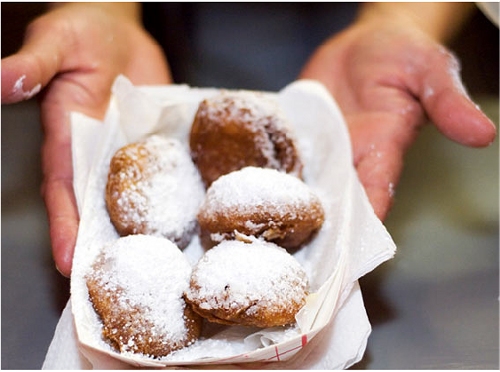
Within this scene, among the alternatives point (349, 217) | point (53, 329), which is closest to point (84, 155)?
point (53, 329)

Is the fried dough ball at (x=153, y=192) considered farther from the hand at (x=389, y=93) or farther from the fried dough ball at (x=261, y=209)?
the hand at (x=389, y=93)

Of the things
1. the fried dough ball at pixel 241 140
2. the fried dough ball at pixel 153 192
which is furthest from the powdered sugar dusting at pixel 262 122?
the fried dough ball at pixel 153 192

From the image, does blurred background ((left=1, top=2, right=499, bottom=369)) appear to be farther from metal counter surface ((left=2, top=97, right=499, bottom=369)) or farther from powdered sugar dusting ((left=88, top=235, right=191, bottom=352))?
powdered sugar dusting ((left=88, top=235, right=191, bottom=352))

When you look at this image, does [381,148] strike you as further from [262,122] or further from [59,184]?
[59,184]

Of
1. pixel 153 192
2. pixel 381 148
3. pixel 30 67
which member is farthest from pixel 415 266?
pixel 30 67

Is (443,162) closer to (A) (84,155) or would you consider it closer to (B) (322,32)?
(B) (322,32)

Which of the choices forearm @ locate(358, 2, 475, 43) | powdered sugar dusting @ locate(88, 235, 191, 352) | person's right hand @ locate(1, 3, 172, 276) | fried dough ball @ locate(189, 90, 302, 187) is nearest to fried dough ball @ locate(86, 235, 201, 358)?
powdered sugar dusting @ locate(88, 235, 191, 352)
